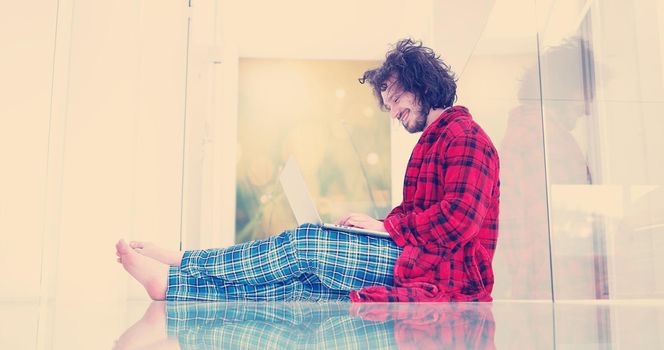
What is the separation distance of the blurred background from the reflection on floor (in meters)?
0.12

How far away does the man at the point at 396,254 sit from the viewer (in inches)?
61.3

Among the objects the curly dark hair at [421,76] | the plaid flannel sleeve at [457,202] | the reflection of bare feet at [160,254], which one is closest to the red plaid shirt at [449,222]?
the plaid flannel sleeve at [457,202]

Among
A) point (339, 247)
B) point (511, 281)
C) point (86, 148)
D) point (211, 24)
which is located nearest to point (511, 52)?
point (511, 281)

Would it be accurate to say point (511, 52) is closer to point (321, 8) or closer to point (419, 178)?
point (419, 178)

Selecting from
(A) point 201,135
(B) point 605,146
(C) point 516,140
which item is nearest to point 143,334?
(B) point 605,146

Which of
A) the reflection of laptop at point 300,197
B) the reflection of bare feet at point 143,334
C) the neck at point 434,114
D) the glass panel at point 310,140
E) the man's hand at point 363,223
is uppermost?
the glass panel at point 310,140

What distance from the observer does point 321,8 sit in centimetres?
450

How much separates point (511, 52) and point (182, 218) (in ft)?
5.17

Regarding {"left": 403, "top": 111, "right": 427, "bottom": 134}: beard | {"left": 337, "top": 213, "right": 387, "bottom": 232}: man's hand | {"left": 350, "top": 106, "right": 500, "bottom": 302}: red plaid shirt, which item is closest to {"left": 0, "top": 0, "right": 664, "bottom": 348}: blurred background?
{"left": 350, "top": 106, "right": 500, "bottom": 302}: red plaid shirt

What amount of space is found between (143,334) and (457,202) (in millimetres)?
901

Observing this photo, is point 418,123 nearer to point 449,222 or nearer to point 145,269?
point 449,222

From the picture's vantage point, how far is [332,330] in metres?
0.83

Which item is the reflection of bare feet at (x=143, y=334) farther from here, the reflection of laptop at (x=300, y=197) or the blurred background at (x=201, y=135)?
the reflection of laptop at (x=300, y=197)

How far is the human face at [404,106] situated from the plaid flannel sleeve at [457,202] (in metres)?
0.23
